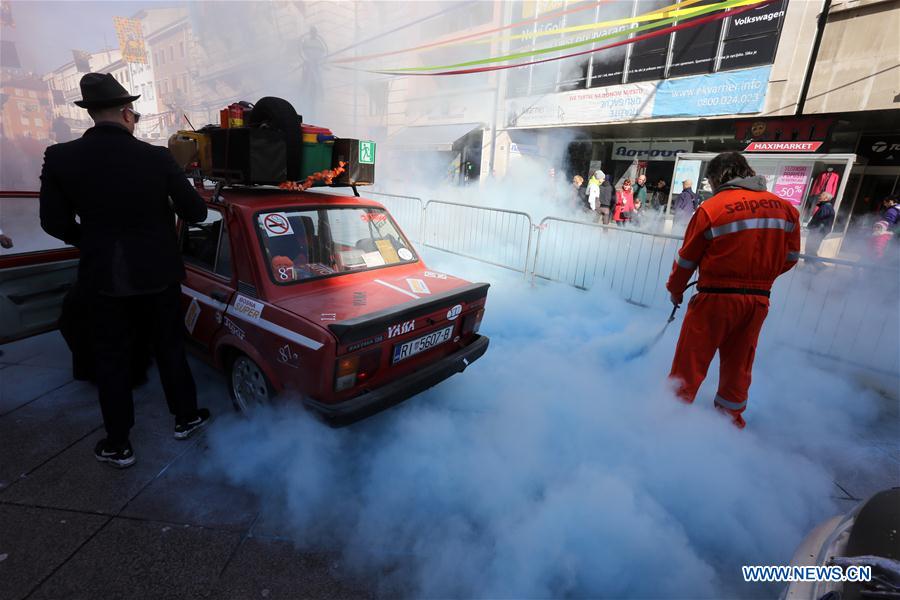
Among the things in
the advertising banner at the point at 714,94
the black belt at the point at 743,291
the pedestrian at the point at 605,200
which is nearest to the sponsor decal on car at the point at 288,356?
the black belt at the point at 743,291

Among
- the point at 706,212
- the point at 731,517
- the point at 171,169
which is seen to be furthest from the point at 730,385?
the point at 171,169

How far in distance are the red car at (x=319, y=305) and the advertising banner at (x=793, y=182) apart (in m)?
9.02

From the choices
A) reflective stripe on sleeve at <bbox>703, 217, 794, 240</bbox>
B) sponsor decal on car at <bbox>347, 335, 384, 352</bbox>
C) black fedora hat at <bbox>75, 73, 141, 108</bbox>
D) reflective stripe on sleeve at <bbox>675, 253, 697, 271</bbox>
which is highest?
black fedora hat at <bbox>75, 73, 141, 108</bbox>

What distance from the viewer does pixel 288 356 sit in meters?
2.42

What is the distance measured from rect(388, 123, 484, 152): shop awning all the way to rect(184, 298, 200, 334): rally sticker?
15336 mm

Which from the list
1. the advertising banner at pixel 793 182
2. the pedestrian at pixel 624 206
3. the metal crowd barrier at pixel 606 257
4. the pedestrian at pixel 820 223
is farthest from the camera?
the pedestrian at pixel 624 206

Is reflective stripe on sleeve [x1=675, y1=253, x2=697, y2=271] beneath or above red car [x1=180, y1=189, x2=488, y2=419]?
above

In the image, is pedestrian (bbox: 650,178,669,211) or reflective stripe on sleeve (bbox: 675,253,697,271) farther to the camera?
pedestrian (bbox: 650,178,669,211)

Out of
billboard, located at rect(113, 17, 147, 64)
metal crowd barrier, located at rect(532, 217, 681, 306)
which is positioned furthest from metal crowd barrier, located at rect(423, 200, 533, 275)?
billboard, located at rect(113, 17, 147, 64)

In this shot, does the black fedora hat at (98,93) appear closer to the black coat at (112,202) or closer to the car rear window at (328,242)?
the black coat at (112,202)

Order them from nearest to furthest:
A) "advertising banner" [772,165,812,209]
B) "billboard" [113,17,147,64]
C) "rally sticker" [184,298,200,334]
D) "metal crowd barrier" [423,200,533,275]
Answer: "rally sticker" [184,298,200,334], "metal crowd barrier" [423,200,533,275], "advertising banner" [772,165,812,209], "billboard" [113,17,147,64]

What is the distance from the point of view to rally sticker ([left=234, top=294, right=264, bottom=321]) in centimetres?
262

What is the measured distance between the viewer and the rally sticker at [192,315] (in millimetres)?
3084

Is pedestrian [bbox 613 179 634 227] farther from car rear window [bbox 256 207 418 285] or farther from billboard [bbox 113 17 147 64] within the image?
billboard [bbox 113 17 147 64]
